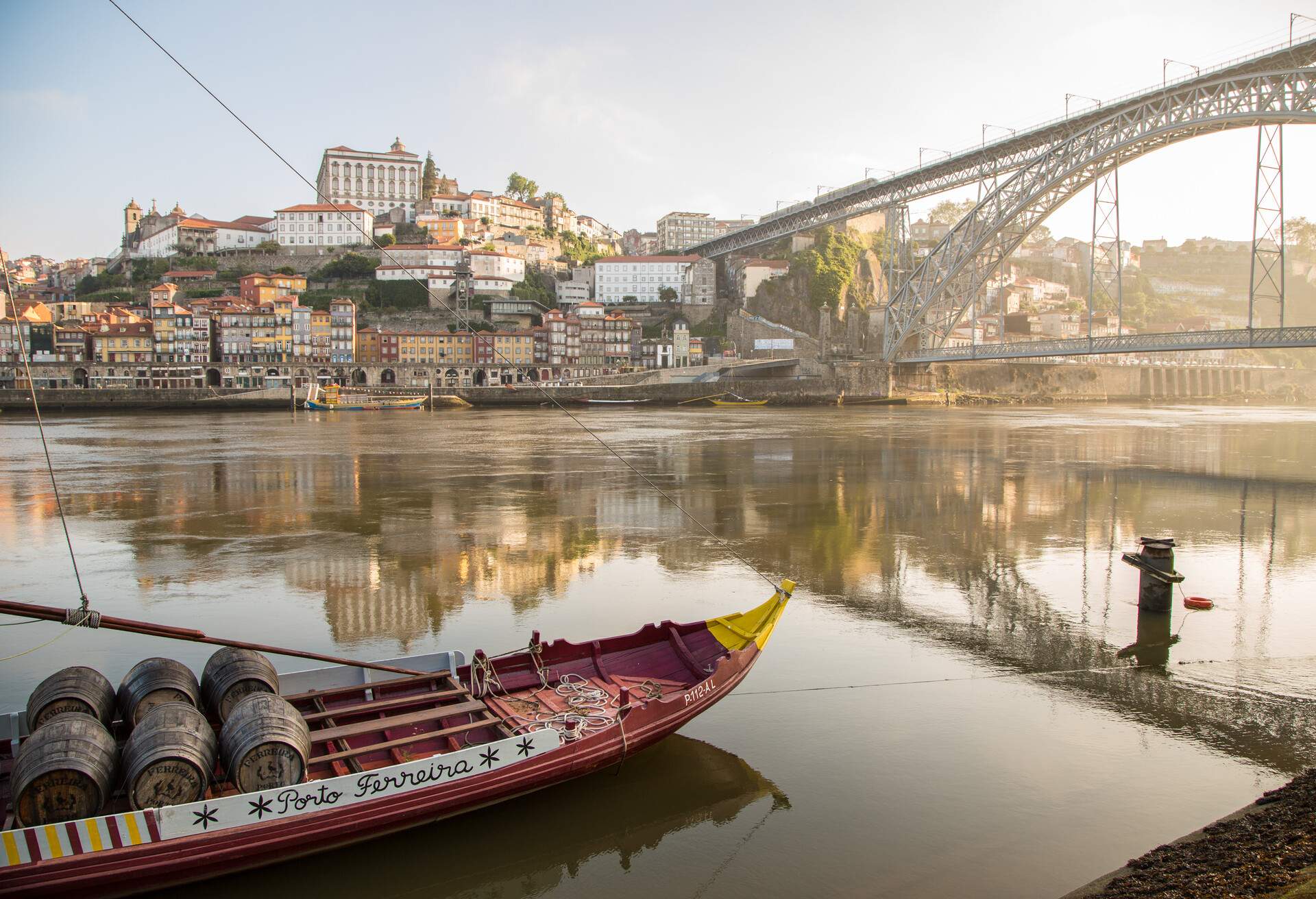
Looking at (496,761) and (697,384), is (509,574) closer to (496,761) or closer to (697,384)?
(496,761)

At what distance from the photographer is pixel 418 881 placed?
465 cm

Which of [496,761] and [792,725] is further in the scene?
[792,725]

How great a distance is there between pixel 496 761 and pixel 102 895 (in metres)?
1.91

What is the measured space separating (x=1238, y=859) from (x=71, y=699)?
19.6 ft

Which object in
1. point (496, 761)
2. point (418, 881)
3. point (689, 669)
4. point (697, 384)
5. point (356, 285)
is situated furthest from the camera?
point (356, 285)

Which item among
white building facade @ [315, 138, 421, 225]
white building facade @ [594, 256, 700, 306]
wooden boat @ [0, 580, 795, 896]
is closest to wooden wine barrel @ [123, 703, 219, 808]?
wooden boat @ [0, 580, 795, 896]

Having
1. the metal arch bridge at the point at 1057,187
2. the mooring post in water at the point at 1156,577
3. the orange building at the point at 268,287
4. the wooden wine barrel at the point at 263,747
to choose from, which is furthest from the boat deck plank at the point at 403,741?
the orange building at the point at 268,287

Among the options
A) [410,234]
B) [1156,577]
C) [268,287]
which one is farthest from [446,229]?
[1156,577]

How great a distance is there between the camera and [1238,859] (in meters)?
4.20

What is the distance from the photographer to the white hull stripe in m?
3.96

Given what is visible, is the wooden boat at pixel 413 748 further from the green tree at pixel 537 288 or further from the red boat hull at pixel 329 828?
the green tree at pixel 537 288

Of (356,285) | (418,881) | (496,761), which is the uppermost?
(356,285)

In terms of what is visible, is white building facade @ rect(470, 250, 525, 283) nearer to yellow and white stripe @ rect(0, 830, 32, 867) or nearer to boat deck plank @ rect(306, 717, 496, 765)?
boat deck plank @ rect(306, 717, 496, 765)

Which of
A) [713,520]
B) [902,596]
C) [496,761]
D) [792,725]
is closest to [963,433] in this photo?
[713,520]
